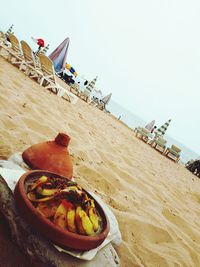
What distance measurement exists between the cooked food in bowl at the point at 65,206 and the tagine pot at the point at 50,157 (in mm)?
432

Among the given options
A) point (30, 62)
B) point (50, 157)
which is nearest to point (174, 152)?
point (30, 62)

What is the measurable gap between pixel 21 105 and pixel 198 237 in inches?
137

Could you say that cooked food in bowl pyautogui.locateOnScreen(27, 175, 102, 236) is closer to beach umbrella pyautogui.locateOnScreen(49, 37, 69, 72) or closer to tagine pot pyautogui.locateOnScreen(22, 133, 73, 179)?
tagine pot pyautogui.locateOnScreen(22, 133, 73, 179)

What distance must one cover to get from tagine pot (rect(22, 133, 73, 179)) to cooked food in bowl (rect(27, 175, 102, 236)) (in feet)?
1.42

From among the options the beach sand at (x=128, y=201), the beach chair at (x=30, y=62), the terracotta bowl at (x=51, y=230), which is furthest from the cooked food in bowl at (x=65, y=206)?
the beach chair at (x=30, y=62)

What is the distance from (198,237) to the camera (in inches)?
116

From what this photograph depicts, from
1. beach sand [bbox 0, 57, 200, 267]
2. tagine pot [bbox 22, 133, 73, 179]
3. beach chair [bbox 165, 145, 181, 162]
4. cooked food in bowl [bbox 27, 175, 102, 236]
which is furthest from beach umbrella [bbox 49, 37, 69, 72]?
cooked food in bowl [bbox 27, 175, 102, 236]

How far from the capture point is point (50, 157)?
184cm

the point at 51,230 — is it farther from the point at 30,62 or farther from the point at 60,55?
the point at 60,55

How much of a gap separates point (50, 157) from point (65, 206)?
65 centimetres

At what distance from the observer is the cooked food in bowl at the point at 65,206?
1.24m

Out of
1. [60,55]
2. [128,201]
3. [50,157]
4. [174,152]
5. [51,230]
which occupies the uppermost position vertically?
[60,55]

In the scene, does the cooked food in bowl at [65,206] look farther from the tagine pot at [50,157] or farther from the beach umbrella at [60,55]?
the beach umbrella at [60,55]

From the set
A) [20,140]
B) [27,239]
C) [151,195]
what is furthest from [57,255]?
[151,195]
